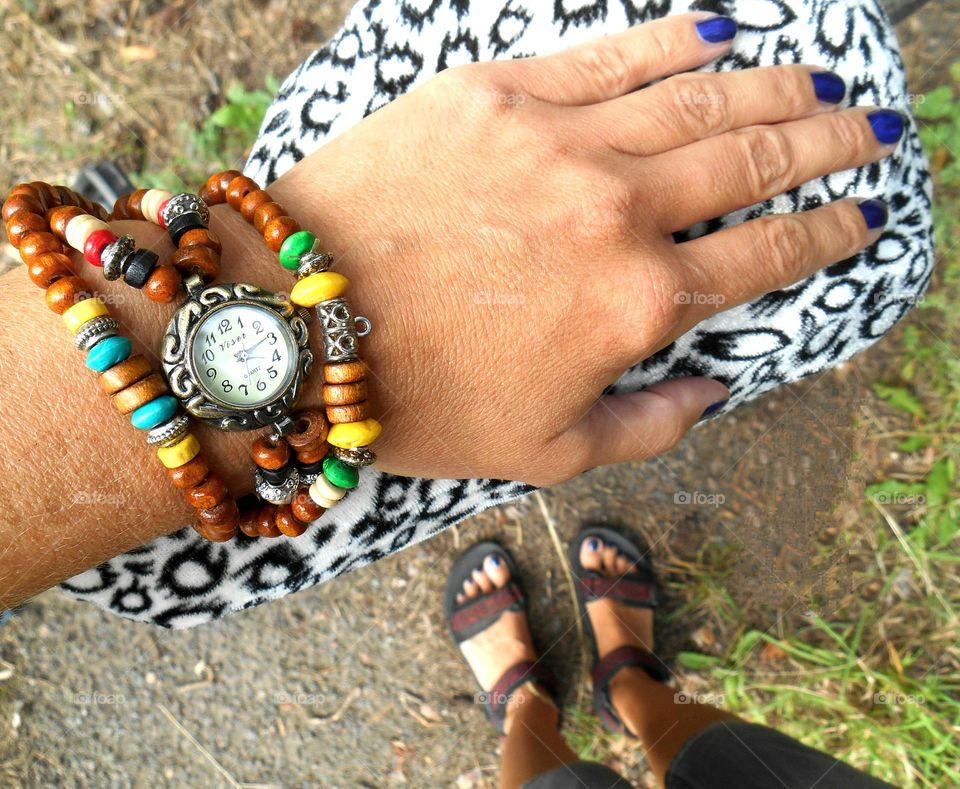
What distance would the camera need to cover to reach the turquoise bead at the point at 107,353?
2.89 feet

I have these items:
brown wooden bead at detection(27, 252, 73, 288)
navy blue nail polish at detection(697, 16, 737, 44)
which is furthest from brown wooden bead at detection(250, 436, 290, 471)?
navy blue nail polish at detection(697, 16, 737, 44)

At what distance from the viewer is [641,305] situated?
114 centimetres

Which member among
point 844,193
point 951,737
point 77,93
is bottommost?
point 951,737

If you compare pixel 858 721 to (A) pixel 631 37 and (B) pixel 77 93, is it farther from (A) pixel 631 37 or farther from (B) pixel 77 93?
(B) pixel 77 93

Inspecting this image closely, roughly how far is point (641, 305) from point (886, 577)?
1.74 m

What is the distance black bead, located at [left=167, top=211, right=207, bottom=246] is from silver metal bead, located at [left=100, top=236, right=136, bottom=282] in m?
0.07

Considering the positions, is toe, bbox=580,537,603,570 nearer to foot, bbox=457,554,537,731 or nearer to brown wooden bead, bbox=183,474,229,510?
foot, bbox=457,554,537,731

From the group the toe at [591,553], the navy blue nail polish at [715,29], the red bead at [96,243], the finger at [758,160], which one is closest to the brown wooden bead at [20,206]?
the red bead at [96,243]

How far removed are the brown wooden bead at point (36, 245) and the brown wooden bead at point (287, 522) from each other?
468 mm

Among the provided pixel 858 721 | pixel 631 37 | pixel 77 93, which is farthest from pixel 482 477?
pixel 77 93

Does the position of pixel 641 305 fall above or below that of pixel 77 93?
below

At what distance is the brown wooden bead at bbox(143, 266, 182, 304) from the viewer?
0.92 m

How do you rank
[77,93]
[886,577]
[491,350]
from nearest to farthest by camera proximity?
[491,350]
[886,577]
[77,93]

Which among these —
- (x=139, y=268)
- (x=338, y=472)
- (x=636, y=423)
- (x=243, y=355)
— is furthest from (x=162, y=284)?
(x=636, y=423)
